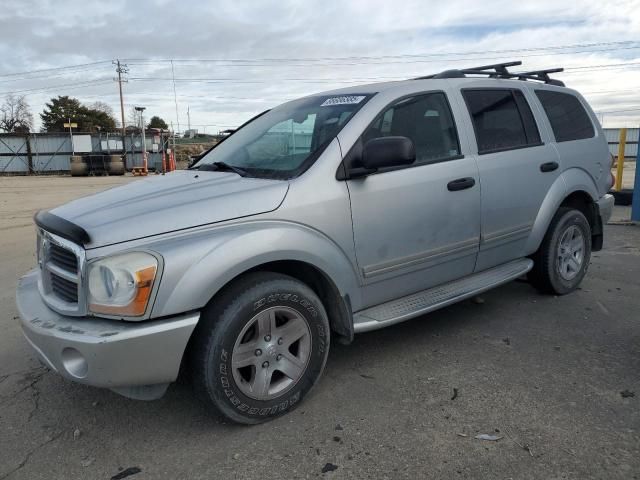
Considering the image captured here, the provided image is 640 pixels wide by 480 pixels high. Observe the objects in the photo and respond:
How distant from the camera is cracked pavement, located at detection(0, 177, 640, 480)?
2398 mm

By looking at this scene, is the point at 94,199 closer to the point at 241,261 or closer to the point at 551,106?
the point at 241,261

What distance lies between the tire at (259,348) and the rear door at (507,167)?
5.37 ft

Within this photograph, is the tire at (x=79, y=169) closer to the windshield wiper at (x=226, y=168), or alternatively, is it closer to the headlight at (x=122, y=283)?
the windshield wiper at (x=226, y=168)

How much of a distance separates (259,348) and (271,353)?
0.08m

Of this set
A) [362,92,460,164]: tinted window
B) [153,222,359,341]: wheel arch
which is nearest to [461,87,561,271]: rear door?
[362,92,460,164]: tinted window

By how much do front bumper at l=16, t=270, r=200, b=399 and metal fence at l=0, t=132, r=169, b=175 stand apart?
3361 cm

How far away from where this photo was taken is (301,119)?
11.9ft

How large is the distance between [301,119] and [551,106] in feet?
7.73

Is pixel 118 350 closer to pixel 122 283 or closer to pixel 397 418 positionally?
pixel 122 283

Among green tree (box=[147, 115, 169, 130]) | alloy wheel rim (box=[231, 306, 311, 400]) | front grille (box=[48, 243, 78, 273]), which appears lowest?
alloy wheel rim (box=[231, 306, 311, 400])

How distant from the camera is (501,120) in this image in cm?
404

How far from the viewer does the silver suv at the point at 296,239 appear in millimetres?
2381

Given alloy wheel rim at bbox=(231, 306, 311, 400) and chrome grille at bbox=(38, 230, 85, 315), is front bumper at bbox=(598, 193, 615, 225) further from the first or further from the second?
chrome grille at bbox=(38, 230, 85, 315)

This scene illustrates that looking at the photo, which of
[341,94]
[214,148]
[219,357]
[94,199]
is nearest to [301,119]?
[341,94]
